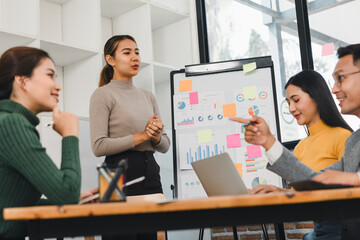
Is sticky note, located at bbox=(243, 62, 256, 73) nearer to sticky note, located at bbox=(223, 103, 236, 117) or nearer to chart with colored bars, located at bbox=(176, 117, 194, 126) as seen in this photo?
sticky note, located at bbox=(223, 103, 236, 117)

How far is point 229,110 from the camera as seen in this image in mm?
3018

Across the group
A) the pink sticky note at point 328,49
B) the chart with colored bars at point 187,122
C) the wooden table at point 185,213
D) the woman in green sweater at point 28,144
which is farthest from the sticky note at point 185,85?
the wooden table at point 185,213

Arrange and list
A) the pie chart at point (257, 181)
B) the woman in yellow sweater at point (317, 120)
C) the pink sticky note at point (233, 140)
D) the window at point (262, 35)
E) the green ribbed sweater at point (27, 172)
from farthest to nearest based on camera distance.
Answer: the window at point (262, 35) → the pink sticky note at point (233, 140) → the pie chart at point (257, 181) → the woman in yellow sweater at point (317, 120) → the green ribbed sweater at point (27, 172)

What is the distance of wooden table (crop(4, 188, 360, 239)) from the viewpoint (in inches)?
38.8

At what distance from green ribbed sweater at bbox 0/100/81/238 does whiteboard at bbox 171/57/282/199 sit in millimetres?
Result: 1696

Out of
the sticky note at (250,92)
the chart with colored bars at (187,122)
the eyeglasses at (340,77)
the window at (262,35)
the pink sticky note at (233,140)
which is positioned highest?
the window at (262,35)

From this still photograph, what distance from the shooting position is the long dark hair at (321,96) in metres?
2.04

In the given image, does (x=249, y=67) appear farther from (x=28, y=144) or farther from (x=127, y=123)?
(x=28, y=144)

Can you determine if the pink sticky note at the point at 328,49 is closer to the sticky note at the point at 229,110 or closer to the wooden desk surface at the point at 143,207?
the sticky note at the point at 229,110

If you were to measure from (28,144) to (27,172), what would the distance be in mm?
76

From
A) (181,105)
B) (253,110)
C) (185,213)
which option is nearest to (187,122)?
(181,105)

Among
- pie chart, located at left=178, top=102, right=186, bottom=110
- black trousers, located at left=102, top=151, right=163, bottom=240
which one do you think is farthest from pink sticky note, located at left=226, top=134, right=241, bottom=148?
black trousers, located at left=102, top=151, right=163, bottom=240

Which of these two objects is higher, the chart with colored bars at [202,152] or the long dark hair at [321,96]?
the long dark hair at [321,96]

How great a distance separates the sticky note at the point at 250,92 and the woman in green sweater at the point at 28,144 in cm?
173
